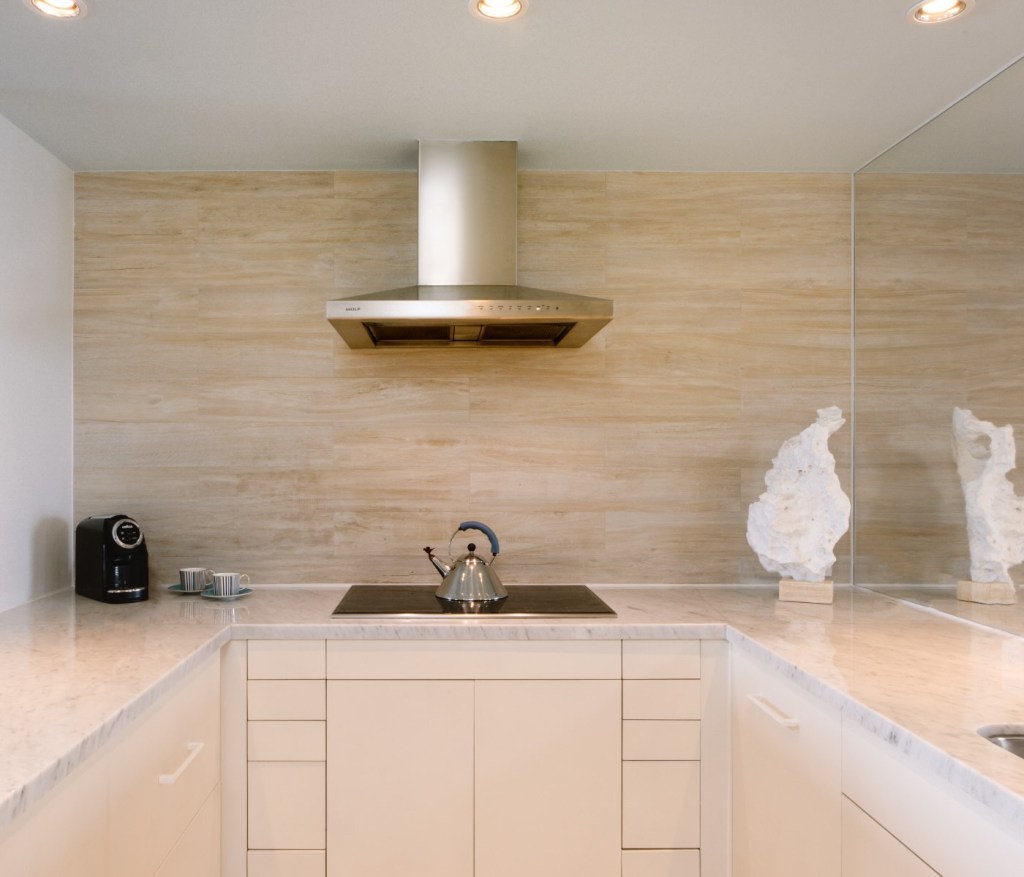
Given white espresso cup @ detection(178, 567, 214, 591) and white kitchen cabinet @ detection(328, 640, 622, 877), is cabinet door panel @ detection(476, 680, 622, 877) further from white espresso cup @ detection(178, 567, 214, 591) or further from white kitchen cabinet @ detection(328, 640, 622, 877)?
white espresso cup @ detection(178, 567, 214, 591)

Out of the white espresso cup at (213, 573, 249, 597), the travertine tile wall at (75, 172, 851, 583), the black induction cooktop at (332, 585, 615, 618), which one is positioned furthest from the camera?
the travertine tile wall at (75, 172, 851, 583)

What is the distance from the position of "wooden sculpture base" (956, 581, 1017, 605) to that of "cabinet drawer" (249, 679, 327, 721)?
170cm

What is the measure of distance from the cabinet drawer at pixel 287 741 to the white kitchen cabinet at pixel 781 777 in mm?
1054

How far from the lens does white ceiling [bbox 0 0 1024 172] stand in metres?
1.78

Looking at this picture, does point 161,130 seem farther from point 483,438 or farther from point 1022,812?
point 1022,812

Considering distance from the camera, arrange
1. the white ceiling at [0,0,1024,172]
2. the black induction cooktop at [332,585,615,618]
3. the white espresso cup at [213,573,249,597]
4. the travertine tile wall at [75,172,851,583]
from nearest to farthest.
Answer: the white ceiling at [0,0,1024,172] → the black induction cooktop at [332,585,615,618] → the white espresso cup at [213,573,249,597] → the travertine tile wall at [75,172,851,583]

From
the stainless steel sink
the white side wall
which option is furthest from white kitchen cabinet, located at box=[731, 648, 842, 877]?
the white side wall

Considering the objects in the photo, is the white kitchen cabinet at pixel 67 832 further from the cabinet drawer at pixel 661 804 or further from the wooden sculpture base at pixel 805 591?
the wooden sculpture base at pixel 805 591

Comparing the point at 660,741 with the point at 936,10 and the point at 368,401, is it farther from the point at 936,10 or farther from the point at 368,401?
the point at 936,10

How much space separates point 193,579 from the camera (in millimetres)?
2533

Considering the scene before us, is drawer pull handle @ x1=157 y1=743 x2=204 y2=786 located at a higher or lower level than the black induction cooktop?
lower

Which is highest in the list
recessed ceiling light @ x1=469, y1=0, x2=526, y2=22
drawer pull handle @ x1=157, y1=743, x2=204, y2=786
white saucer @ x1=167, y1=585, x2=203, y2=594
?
recessed ceiling light @ x1=469, y1=0, x2=526, y2=22

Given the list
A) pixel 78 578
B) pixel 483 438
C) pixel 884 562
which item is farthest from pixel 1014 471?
pixel 78 578

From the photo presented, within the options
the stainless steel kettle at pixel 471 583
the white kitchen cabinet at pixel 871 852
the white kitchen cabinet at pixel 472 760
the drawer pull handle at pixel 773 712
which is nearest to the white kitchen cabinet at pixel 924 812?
the white kitchen cabinet at pixel 871 852
